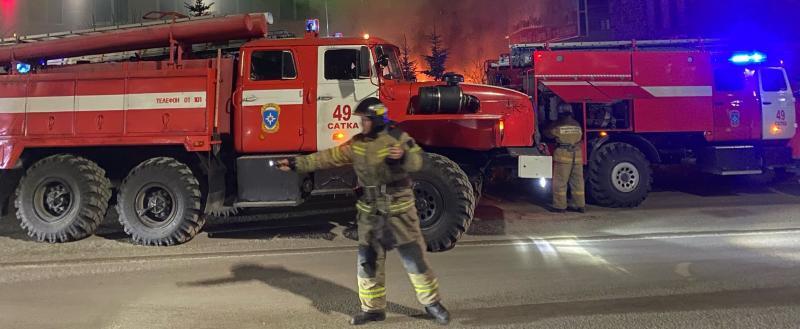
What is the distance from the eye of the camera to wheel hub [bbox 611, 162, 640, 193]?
29.3ft

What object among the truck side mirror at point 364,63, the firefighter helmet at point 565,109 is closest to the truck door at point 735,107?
the firefighter helmet at point 565,109

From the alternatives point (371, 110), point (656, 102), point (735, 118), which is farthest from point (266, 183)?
point (735, 118)

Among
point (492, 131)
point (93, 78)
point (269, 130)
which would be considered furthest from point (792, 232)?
point (93, 78)

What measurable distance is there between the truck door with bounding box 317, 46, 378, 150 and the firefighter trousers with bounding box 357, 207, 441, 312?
2992mm

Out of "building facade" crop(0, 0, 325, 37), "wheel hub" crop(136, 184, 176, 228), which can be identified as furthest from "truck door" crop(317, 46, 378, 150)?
"building facade" crop(0, 0, 325, 37)

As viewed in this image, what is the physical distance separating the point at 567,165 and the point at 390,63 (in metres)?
3.44

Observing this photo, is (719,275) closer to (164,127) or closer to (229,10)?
(164,127)

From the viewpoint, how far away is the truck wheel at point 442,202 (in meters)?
6.30

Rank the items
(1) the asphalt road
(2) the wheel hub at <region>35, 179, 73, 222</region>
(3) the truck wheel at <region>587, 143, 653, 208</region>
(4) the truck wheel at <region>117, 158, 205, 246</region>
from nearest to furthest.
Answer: (1) the asphalt road
(4) the truck wheel at <region>117, 158, 205, 246</region>
(2) the wheel hub at <region>35, 179, 73, 222</region>
(3) the truck wheel at <region>587, 143, 653, 208</region>

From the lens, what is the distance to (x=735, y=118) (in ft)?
30.9

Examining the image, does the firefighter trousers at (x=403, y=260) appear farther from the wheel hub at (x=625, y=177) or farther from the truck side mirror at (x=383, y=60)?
the wheel hub at (x=625, y=177)

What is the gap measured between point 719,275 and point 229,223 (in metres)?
6.53

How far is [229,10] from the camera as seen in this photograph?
28797mm

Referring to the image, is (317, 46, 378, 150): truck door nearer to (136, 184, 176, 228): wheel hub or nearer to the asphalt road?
the asphalt road
